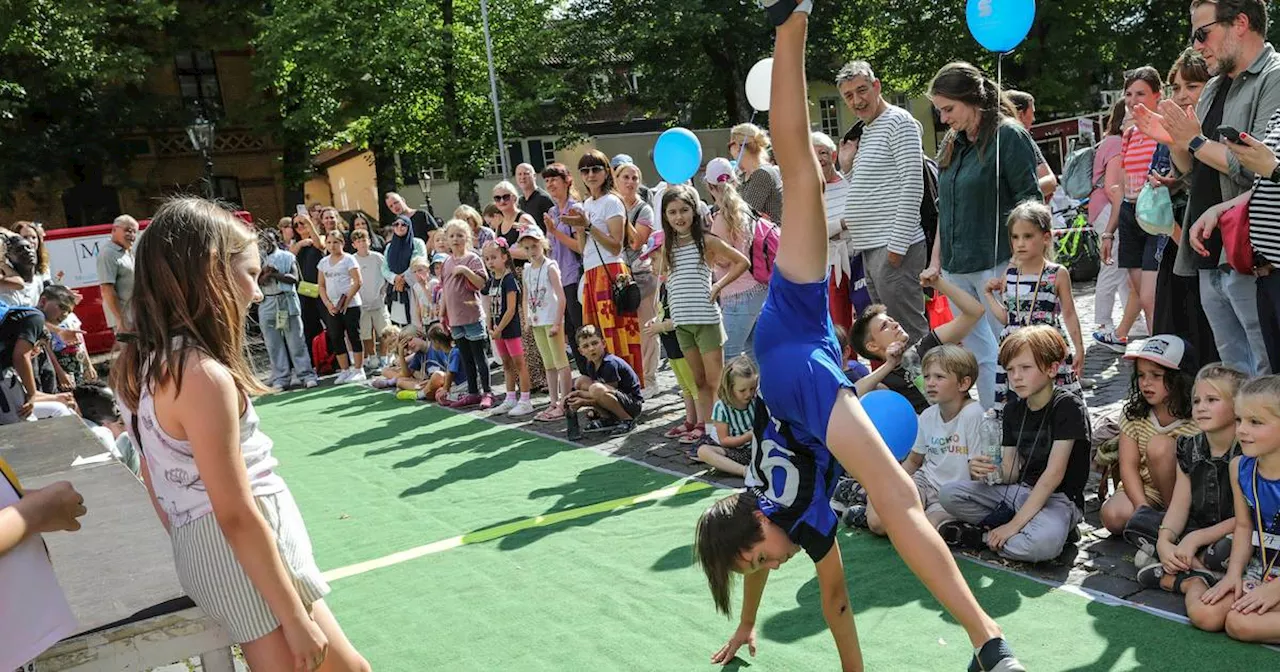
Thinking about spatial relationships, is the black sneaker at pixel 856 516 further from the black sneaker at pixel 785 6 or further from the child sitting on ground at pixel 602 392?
the child sitting on ground at pixel 602 392

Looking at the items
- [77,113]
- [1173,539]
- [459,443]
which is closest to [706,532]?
[1173,539]

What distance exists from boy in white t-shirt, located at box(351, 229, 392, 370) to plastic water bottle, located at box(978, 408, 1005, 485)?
888 centimetres

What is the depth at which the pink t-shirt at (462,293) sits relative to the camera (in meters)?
9.52

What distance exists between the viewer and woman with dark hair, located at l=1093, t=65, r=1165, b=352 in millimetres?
6453

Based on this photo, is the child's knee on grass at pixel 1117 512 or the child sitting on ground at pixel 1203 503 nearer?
the child sitting on ground at pixel 1203 503

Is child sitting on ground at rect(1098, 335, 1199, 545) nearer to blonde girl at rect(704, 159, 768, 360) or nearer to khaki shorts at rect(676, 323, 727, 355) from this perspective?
blonde girl at rect(704, 159, 768, 360)

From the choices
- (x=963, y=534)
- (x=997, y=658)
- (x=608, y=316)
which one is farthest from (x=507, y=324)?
(x=997, y=658)

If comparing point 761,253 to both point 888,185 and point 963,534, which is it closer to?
point 888,185

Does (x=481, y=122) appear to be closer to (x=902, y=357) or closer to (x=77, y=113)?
(x=77, y=113)

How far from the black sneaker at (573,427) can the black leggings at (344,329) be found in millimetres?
5417

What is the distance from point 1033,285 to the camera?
17.6 ft

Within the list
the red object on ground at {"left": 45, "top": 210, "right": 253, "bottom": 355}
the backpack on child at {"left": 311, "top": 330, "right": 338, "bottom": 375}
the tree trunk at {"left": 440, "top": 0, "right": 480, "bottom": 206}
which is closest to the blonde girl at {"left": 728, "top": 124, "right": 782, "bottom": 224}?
the backpack on child at {"left": 311, "top": 330, "right": 338, "bottom": 375}

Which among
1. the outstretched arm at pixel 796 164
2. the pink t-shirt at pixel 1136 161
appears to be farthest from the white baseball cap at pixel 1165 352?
the pink t-shirt at pixel 1136 161

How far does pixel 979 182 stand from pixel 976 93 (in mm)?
465
